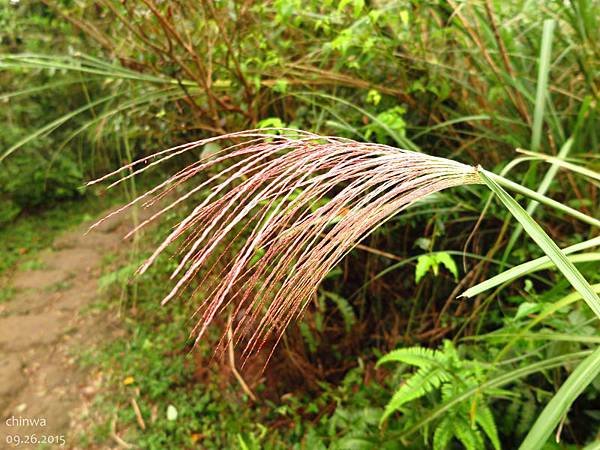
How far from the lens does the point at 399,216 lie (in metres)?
1.56

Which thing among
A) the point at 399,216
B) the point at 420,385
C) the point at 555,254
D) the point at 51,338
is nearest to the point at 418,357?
the point at 420,385

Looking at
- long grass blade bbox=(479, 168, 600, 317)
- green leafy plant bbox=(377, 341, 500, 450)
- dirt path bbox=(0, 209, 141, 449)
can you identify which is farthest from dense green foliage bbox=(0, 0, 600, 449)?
long grass blade bbox=(479, 168, 600, 317)

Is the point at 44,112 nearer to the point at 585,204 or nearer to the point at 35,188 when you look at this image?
the point at 35,188

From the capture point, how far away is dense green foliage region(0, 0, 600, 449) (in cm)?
125

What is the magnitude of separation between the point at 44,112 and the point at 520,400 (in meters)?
4.34

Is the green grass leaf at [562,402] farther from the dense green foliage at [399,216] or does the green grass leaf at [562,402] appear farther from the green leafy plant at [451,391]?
the green leafy plant at [451,391]

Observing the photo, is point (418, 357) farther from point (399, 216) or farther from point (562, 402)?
point (562, 402)

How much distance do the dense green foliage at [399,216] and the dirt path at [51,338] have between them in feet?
0.56

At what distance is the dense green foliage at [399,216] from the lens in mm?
1249

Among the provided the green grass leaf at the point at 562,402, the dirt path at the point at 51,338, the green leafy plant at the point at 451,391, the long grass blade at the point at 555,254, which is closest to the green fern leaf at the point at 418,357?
the green leafy plant at the point at 451,391

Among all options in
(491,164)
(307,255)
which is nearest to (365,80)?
(491,164)

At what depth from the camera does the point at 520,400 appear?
1.25 metres

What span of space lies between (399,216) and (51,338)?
2298 millimetres

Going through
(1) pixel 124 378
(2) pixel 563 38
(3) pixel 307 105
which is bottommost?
(1) pixel 124 378
